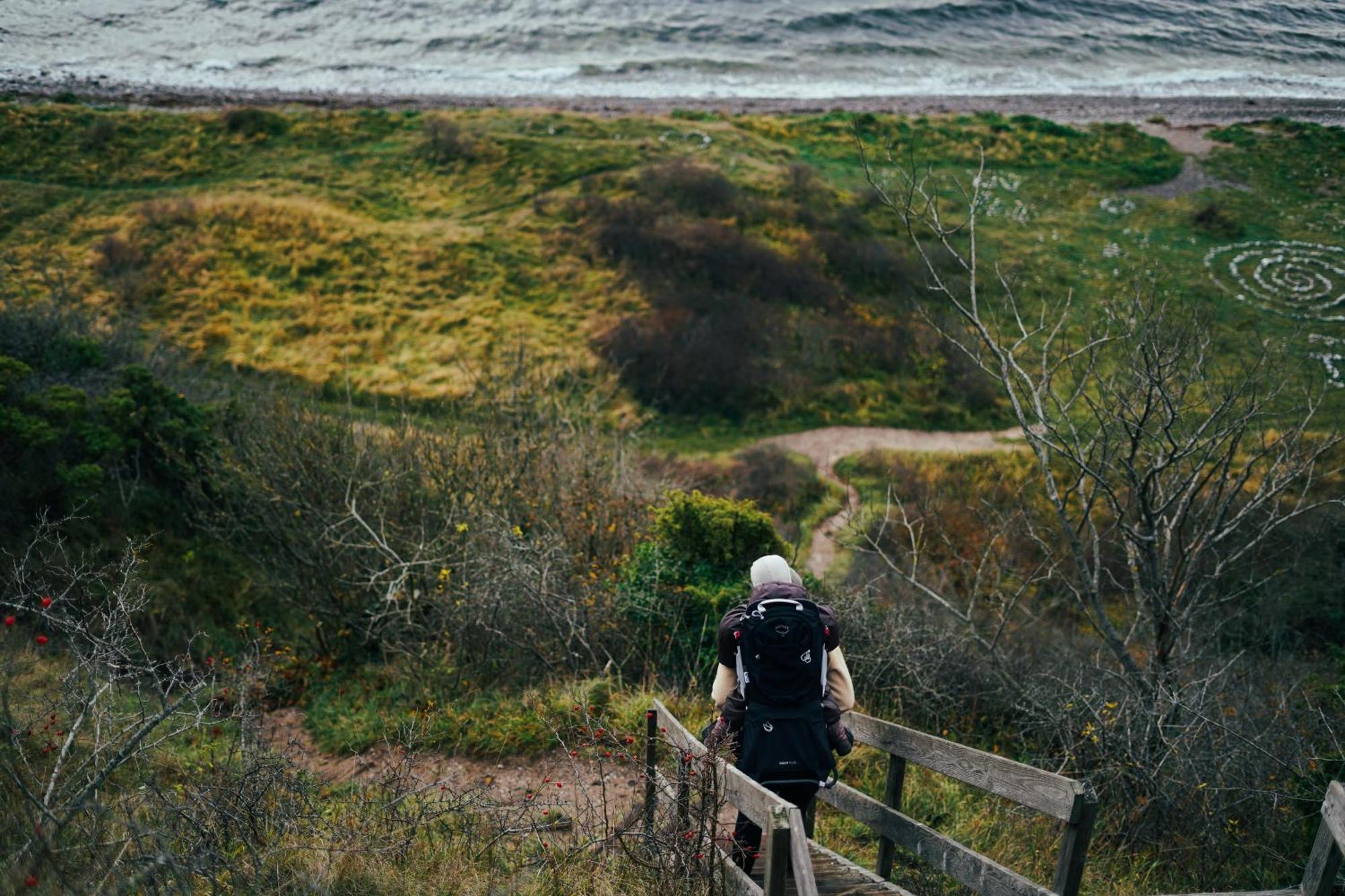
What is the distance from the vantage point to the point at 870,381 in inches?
1062

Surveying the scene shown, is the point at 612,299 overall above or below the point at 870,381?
above

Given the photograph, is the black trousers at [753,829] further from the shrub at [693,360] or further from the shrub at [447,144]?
the shrub at [447,144]

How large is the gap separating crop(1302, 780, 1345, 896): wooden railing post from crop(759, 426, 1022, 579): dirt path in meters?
17.5

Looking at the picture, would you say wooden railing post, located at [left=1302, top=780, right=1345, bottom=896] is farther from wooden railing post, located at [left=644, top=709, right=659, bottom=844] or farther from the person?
wooden railing post, located at [left=644, top=709, right=659, bottom=844]

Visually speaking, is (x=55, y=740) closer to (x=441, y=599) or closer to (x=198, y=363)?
(x=441, y=599)

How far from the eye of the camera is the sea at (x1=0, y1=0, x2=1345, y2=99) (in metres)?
34.6

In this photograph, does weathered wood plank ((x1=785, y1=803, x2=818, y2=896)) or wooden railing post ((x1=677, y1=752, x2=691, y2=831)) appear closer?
weathered wood plank ((x1=785, y1=803, x2=818, y2=896))

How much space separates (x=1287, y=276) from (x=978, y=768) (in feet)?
82.2

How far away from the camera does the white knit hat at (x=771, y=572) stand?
180 inches

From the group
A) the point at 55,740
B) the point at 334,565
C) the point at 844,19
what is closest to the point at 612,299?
the point at 334,565

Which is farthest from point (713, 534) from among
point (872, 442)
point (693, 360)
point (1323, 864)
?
point (693, 360)

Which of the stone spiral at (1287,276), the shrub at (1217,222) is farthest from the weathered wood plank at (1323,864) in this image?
the shrub at (1217,222)

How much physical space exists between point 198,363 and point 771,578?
2421 cm

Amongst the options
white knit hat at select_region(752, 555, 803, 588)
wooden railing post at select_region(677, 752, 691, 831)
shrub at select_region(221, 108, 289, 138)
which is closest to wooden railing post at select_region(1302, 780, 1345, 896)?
white knit hat at select_region(752, 555, 803, 588)
